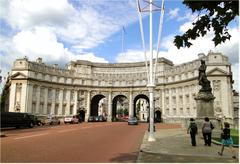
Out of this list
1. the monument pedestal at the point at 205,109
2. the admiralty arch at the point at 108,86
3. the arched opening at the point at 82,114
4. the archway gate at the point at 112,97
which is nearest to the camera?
the monument pedestal at the point at 205,109

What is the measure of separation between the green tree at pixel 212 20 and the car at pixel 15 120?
33.7 meters

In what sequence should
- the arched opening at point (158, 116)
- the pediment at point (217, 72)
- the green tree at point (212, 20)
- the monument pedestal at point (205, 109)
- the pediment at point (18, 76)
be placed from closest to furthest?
1. the green tree at point (212, 20)
2. the monument pedestal at point (205, 109)
3. the pediment at point (217, 72)
4. the pediment at point (18, 76)
5. the arched opening at point (158, 116)

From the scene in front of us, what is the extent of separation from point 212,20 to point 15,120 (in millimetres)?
36749

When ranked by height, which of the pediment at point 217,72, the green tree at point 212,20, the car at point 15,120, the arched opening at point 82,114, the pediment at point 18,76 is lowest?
the car at point 15,120

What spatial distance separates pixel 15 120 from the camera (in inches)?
1644

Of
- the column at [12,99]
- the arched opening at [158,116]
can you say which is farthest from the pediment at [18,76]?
the arched opening at [158,116]

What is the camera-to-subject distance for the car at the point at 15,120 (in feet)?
130

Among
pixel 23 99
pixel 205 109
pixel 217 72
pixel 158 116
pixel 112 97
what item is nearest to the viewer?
pixel 205 109

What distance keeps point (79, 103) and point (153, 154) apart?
77.3 m

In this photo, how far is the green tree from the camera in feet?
35.3

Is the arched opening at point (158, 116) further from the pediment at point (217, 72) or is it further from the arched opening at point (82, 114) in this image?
the arched opening at point (82, 114)

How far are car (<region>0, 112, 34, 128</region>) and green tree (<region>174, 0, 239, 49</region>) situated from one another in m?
33.7

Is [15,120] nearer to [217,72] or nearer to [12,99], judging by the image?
[12,99]

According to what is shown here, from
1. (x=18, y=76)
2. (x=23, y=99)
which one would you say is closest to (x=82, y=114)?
(x=23, y=99)
